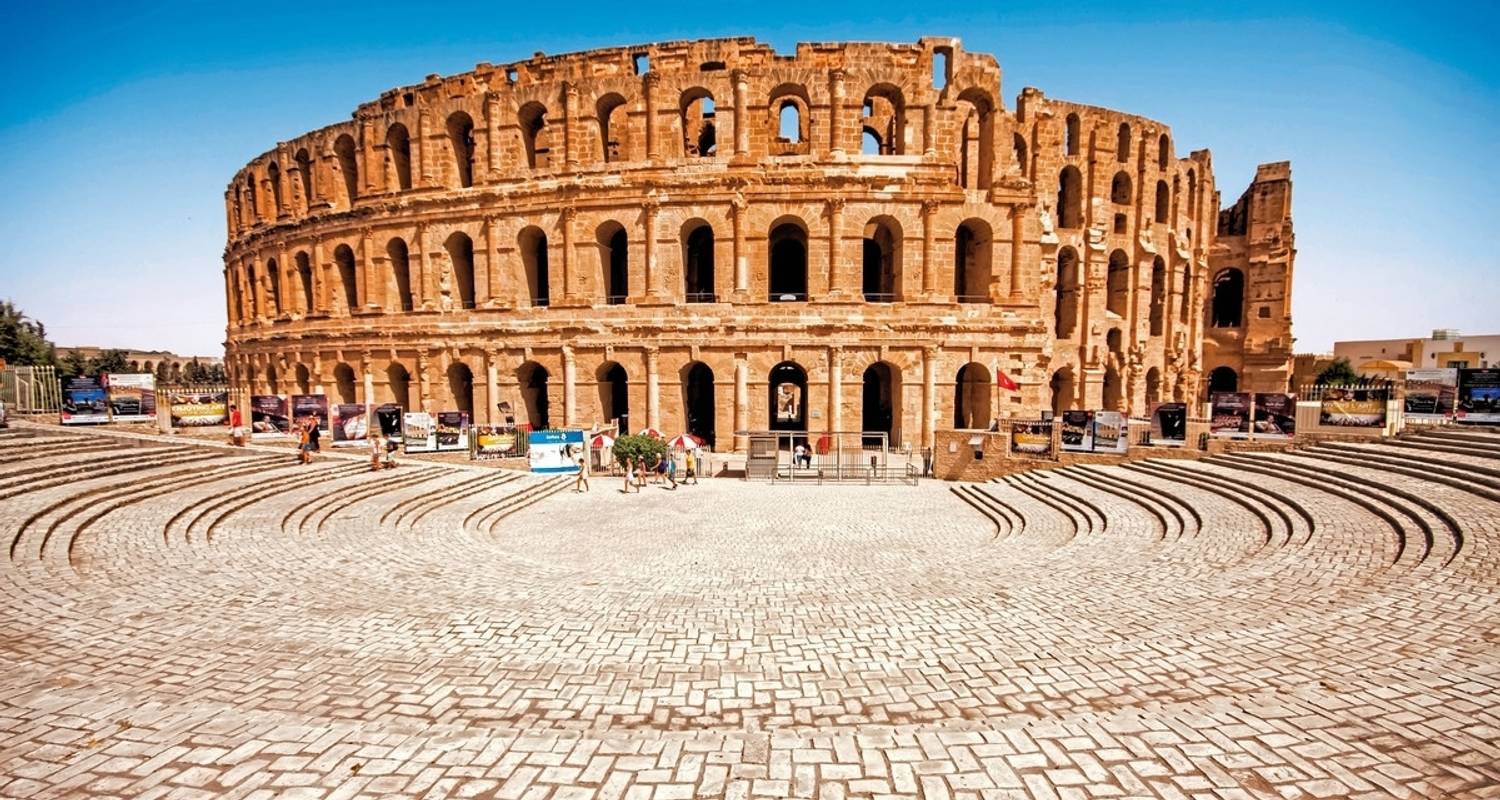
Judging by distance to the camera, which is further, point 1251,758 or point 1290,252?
point 1290,252

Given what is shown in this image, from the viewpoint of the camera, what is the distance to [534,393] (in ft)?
83.0

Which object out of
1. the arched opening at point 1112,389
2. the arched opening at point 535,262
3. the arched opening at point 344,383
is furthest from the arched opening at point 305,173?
the arched opening at point 1112,389

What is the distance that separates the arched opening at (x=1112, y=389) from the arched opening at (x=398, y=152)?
35.3m

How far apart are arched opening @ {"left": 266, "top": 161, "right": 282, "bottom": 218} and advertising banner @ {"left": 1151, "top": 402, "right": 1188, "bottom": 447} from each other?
1572 inches

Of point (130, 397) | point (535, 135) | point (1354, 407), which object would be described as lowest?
point (1354, 407)

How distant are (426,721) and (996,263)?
77.5 feet

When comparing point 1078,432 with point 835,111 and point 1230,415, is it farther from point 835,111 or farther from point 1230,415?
point 835,111

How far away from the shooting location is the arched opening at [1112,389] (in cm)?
2884

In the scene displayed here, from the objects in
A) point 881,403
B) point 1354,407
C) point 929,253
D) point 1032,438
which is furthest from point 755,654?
point 881,403

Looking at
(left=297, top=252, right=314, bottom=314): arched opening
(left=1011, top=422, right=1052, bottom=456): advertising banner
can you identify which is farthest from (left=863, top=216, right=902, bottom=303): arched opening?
(left=297, top=252, right=314, bottom=314): arched opening

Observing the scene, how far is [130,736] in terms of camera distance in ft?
13.1

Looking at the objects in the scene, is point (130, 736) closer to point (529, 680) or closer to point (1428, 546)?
point (529, 680)

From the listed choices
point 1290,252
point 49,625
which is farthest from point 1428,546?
point 1290,252

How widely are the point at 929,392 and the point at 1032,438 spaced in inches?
187
